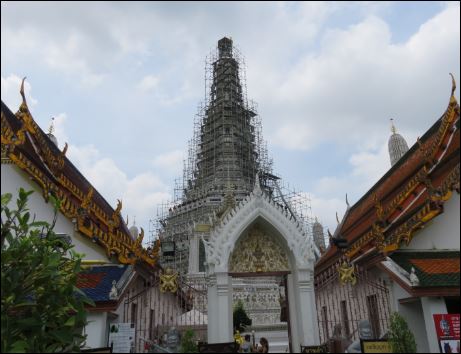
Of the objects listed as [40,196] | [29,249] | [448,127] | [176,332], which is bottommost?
[176,332]

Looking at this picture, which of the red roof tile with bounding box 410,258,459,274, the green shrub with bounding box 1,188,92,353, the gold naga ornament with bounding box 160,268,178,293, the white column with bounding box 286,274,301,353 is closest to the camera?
the green shrub with bounding box 1,188,92,353

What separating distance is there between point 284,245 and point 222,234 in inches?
64.0

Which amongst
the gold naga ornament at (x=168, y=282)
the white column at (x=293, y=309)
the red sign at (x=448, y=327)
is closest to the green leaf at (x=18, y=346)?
the gold naga ornament at (x=168, y=282)

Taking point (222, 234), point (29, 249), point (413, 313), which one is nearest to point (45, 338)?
point (29, 249)

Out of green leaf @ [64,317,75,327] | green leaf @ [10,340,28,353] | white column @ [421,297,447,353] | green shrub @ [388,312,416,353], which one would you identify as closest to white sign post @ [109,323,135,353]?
green leaf @ [64,317,75,327]

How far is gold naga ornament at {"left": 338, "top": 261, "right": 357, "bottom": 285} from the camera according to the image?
376 inches

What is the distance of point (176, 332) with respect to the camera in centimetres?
823

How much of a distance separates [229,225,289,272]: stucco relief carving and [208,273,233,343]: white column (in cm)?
66

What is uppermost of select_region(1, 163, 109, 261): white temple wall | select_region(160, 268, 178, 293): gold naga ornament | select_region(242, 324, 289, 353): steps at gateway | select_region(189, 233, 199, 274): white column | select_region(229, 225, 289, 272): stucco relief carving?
select_region(189, 233, 199, 274): white column

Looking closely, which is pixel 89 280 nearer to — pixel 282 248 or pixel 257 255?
pixel 257 255

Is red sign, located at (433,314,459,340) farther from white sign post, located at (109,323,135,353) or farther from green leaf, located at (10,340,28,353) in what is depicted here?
green leaf, located at (10,340,28,353)

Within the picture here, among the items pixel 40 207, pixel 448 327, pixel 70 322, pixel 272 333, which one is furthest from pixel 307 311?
pixel 272 333

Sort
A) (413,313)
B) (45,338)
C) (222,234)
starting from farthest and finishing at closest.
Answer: (222,234) < (413,313) < (45,338)

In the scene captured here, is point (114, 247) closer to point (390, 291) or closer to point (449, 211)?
point (390, 291)
